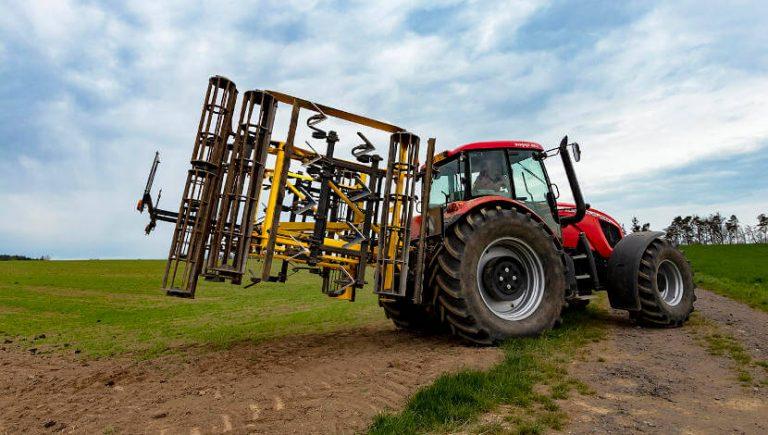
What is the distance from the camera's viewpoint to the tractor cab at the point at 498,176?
6.92 metres

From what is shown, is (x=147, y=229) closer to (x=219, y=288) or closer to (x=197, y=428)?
(x=197, y=428)

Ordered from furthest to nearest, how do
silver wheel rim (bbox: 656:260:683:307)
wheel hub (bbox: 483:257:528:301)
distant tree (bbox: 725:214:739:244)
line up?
distant tree (bbox: 725:214:739:244) < silver wheel rim (bbox: 656:260:683:307) < wheel hub (bbox: 483:257:528:301)

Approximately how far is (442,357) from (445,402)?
1.60 m

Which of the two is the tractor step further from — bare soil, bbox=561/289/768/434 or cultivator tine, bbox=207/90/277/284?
bare soil, bbox=561/289/768/434

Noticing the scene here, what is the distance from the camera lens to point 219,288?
17.2 meters

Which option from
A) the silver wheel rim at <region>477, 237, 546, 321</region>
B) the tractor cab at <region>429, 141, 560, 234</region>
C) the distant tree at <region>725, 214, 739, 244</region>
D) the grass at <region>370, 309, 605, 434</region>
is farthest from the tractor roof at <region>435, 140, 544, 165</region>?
the distant tree at <region>725, 214, 739, 244</region>

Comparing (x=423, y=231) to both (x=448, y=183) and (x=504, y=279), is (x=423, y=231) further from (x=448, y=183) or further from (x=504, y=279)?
(x=448, y=183)

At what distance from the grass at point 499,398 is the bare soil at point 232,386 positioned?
253mm

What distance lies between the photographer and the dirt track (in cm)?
331

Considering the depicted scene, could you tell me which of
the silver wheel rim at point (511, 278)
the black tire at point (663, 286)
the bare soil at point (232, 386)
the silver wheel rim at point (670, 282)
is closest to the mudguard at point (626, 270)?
the black tire at point (663, 286)

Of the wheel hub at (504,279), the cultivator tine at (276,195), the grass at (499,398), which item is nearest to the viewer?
the grass at (499,398)

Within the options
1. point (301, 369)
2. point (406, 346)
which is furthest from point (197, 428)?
point (406, 346)

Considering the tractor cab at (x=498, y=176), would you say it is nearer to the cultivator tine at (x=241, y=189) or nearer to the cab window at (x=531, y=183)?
the cab window at (x=531, y=183)

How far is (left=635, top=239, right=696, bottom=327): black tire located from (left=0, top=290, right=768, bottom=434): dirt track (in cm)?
Result: 85
